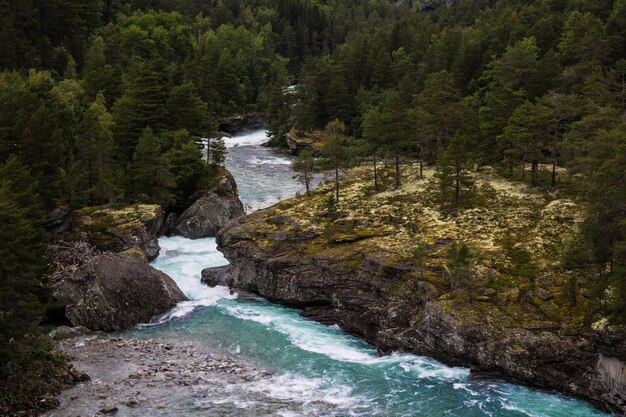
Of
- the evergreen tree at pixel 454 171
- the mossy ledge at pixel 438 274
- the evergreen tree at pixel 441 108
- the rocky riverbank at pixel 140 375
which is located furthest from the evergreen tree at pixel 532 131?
the rocky riverbank at pixel 140 375

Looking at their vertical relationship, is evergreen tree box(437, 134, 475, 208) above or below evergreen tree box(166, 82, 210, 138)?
below

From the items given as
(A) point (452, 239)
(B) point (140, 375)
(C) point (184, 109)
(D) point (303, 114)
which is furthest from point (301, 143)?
(B) point (140, 375)

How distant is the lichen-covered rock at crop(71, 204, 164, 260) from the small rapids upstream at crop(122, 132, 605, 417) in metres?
6.08

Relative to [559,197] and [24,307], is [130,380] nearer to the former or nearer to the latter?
[24,307]

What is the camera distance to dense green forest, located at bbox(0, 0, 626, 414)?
35.8 metres

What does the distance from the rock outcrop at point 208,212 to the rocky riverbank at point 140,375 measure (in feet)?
81.9

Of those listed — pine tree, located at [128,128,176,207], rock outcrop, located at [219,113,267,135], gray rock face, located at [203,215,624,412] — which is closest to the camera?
gray rock face, located at [203,215,624,412]

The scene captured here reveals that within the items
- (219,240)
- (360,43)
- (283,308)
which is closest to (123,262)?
(219,240)

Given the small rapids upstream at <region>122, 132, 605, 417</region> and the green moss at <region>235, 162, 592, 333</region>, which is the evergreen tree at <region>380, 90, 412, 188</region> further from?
the small rapids upstream at <region>122, 132, 605, 417</region>

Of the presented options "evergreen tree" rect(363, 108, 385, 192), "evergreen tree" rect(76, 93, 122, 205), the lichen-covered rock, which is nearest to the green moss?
"evergreen tree" rect(363, 108, 385, 192)

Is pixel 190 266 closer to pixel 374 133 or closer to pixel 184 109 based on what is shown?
pixel 374 133

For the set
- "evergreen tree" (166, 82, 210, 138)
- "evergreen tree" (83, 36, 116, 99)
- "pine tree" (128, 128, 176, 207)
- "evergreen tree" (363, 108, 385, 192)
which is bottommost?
"pine tree" (128, 128, 176, 207)

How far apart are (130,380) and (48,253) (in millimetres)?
16551

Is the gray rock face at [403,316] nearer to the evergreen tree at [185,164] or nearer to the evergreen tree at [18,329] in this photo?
the evergreen tree at [185,164]
